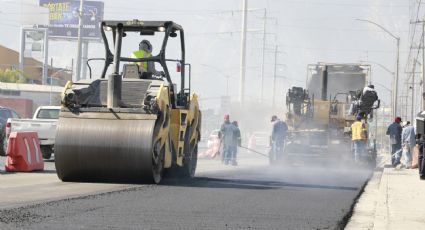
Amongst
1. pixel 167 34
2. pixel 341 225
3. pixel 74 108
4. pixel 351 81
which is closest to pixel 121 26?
pixel 167 34

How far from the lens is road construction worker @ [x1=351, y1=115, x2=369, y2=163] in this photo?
28.0 metres

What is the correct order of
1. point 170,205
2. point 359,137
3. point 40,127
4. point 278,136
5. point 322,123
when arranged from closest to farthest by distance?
point 170,205 < point 40,127 < point 359,137 < point 278,136 < point 322,123

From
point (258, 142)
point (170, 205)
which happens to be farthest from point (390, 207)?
point (258, 142)

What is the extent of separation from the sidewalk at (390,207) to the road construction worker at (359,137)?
28.1 ft

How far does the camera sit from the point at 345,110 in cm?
3056

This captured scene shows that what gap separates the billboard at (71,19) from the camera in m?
125

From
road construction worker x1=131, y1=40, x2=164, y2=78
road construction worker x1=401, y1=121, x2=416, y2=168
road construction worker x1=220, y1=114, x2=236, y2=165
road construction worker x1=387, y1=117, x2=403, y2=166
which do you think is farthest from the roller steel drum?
road construction worker x1=387, y1=117, x2=403, y2=166

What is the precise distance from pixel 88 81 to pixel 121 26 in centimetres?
139

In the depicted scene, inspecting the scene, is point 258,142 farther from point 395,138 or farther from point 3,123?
point 3,123

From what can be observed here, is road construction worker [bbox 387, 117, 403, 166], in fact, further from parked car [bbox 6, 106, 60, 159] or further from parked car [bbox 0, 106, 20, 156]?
parked car [bbox 0, 106, 20, 156]

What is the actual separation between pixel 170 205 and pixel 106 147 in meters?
3.10

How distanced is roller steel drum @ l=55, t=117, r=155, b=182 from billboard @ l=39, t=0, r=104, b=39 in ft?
362

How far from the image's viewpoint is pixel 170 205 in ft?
38.0

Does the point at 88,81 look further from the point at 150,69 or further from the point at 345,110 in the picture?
the point at 345,110
